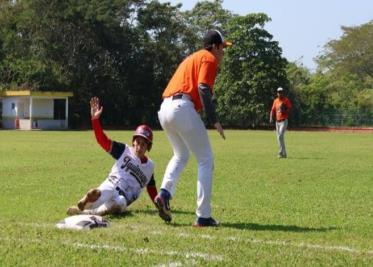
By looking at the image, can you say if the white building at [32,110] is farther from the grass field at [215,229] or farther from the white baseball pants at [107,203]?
the white baseball pants at [107,203]

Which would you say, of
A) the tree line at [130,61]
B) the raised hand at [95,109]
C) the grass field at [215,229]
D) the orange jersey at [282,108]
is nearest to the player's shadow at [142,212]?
the grass field at [215,229]

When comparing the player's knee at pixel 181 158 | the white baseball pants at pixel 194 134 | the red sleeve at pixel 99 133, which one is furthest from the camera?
the red sleeve at pixel 99 133

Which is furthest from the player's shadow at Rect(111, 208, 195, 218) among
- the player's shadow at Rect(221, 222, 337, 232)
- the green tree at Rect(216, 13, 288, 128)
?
the green tree at Rect(216, 13, 288, 128)

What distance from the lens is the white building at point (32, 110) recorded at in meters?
57.0

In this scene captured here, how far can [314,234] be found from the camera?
7152 millimetres

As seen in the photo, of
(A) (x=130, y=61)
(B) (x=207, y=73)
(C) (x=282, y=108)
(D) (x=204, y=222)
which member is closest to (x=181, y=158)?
(D) (x=204, y=222)

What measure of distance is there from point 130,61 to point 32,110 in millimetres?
13000

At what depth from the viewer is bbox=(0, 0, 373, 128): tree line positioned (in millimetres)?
61344

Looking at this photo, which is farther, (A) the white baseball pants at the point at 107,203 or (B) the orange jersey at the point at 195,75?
(A) the white baseball pants at the point at 107,203

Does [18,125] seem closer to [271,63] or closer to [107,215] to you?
[271,63]

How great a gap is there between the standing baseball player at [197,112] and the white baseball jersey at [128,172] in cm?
95

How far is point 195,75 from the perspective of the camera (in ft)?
24.9

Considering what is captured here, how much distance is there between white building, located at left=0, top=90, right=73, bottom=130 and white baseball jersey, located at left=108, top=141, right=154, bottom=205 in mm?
48595

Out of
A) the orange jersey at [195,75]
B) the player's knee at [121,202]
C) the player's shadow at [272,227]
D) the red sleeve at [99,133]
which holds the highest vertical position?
the orange jersey at [195,75]
